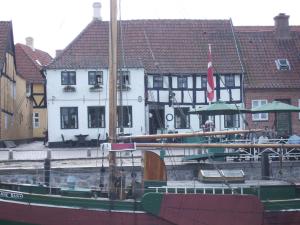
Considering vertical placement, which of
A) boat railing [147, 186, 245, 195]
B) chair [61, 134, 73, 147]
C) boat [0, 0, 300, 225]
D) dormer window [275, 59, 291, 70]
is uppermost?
dormer window [275, 59, 291, 70]

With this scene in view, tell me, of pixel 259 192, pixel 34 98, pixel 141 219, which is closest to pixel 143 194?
pixel 141 219

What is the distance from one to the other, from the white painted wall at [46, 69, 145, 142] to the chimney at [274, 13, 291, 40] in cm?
1053

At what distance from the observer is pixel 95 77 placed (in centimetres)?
3516

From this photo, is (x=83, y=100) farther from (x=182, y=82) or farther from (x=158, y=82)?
(x=182, y=82)

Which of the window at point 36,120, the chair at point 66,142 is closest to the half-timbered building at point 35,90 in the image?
the window at point 36,120

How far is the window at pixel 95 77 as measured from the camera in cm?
3509

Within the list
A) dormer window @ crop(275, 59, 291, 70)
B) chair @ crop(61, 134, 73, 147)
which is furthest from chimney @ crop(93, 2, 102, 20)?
dormer window @ crop(275, 59, 291, 70)

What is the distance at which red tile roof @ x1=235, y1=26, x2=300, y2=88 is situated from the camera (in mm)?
37062

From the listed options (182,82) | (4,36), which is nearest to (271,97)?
(182,82)

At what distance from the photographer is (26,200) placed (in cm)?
1761

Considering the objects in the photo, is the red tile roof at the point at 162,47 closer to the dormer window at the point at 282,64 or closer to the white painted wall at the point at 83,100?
the white painted wall at the point at 83,100

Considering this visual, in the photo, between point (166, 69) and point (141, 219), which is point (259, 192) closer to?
point (141, 219)

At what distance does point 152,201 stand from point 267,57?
2350 centimetres

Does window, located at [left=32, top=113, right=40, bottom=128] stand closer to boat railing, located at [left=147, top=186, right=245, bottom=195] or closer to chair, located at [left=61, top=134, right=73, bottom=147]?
chair, located at [left=61, top=134, right=73, bottom=147]
